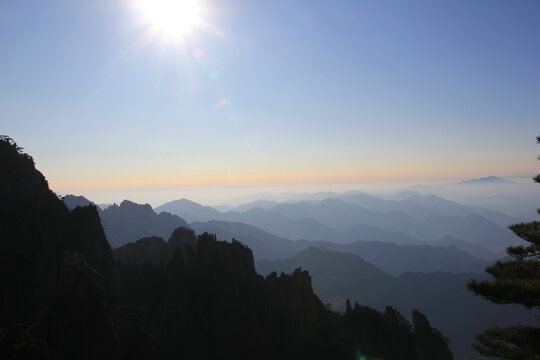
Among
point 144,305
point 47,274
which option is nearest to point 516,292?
point 47,274

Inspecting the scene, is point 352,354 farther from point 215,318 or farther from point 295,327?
point 215,318

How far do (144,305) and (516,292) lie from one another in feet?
172

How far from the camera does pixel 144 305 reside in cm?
5094

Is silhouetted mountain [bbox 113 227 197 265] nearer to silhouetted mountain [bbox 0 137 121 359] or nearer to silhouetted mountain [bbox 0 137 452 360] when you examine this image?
silhouetted mountain [bbox 0 137 452 360]

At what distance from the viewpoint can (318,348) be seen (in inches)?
2032

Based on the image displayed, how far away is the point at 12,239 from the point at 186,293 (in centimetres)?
2635

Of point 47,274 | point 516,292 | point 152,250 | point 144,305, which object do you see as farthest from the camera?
point 152,250

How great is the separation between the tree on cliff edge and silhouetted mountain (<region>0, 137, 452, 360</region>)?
117 ft

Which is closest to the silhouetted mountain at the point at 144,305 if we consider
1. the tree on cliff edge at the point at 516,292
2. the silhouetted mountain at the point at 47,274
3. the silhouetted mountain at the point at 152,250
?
the silhouetted mountain at the point at 47,274

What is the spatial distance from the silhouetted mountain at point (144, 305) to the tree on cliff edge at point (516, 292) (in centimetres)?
3580

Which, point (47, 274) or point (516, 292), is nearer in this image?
point (516, 292)

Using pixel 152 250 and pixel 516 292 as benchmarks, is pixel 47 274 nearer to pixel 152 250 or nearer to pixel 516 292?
pixel 152 250

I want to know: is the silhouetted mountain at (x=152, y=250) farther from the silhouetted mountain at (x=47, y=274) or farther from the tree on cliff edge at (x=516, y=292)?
the tree on cliff edge at (x=516, y=292)

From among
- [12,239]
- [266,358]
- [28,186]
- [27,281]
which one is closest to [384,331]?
[266,358]
